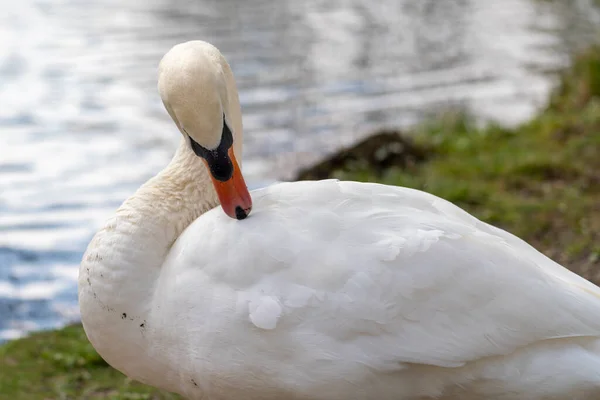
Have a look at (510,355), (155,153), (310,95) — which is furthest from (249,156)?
(510,355)

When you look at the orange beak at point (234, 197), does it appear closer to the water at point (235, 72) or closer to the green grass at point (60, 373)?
the green grass at point (60, 373)

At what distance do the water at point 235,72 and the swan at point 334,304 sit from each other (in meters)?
2.97

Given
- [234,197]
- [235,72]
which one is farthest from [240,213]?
[235,72]

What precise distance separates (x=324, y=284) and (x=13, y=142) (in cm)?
739

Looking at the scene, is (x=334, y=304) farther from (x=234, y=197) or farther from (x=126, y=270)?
(x=126, y=270)

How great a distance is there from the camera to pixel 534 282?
126 inches

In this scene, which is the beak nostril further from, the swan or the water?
the water

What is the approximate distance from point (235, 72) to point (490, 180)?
5243mm

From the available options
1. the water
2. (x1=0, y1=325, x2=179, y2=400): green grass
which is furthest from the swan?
the water

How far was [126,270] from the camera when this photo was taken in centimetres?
342

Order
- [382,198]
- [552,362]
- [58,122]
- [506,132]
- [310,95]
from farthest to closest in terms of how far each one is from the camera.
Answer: [310,95]
[58,122]
[506,132]
[382,198]
[552,362]

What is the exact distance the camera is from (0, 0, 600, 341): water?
26.0ft

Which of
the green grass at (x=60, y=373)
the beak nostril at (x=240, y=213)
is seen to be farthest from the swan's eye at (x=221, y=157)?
the green grass at (x=60, y=373)

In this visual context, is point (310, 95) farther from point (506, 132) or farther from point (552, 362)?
point (552, 362)
